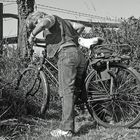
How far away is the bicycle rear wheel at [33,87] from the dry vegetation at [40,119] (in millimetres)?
119

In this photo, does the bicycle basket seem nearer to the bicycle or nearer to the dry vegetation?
the bicycle

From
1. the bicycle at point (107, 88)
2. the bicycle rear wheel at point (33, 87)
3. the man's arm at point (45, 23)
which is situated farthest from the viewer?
the bicycle rear wheel at point (33, 87)

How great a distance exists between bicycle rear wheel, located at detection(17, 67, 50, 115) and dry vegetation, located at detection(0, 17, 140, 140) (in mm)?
119

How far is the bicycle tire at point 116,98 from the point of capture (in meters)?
5.34

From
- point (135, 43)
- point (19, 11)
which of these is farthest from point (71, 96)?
point (19, 11)

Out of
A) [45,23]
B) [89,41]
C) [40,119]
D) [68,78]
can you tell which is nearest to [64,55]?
[68,78]

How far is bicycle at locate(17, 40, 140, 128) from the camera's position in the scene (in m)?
5.32

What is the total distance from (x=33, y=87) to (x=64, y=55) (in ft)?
3.76

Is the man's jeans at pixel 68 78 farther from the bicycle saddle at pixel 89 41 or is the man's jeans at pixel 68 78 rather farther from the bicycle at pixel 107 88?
the bicycle saddle at pixel 89 41

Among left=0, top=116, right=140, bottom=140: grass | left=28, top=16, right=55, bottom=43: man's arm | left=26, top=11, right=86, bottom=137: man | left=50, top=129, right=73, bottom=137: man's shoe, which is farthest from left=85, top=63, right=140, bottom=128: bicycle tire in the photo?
left=28, top=16, right=55, bottom=43: man's arm

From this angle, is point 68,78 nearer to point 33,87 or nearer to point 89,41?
point 89,41

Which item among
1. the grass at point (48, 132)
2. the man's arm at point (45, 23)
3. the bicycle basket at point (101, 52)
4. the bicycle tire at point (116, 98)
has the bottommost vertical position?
the grass at point (48, 132)

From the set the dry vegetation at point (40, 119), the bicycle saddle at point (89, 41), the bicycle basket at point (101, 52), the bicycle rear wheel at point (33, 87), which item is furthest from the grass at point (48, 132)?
the bicycle saddle at point (89, 41)

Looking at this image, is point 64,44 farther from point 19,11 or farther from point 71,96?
point 19,11
